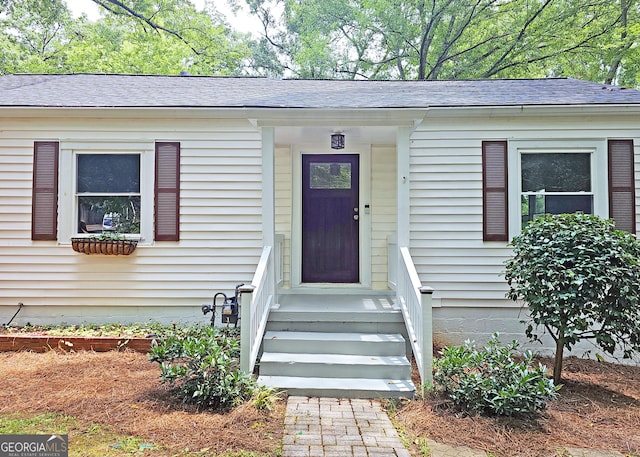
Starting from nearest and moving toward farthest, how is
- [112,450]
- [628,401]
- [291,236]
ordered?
[112,450] < [628,401] < [291,236]

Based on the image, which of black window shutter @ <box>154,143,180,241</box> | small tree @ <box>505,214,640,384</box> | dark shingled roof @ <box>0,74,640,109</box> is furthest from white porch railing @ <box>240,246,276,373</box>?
small tree @ <box>505,214,640,384</box>

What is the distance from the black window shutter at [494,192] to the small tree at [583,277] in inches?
49.3

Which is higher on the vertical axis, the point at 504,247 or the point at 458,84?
the point at 458,84

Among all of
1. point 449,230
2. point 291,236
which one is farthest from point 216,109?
point 449,230

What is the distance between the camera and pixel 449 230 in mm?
5473

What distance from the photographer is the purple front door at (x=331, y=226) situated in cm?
611

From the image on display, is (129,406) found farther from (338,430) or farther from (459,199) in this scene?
(459,199)

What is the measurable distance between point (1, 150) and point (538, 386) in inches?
252

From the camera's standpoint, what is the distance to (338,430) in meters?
3.02

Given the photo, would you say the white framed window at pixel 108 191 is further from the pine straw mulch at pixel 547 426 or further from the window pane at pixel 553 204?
the window pane at pixel 553 204

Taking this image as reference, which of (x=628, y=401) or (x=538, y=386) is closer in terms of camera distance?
(x=538, y=386)

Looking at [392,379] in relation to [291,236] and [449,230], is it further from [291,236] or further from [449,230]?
[291,236]

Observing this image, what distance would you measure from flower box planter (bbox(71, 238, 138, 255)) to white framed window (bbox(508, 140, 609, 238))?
4.77 metres

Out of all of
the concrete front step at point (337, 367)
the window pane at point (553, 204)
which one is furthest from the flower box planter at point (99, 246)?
the window pane at point (553, 204)
